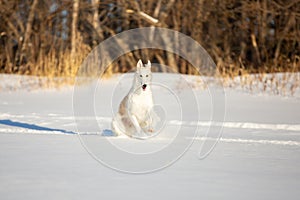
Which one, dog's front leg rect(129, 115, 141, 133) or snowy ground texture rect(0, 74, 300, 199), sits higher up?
dog's front leg rect(129, 115, 141, 133)

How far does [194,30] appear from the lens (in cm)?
1638

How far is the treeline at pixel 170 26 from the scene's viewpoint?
15.4 meters

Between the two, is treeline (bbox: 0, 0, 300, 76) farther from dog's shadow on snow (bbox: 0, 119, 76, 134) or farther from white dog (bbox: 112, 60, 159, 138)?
white dog (bbox: 112, 60, 159, 138)

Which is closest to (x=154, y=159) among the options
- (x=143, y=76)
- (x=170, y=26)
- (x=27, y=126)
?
(x=143, y=76)

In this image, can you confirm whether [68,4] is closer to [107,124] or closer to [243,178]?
[107,124]

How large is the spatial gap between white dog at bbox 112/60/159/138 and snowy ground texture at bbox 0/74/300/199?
0.15 meters

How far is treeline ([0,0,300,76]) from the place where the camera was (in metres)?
15.4

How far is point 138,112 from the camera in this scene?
212 inches

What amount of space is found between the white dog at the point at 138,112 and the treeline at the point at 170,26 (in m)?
9.16

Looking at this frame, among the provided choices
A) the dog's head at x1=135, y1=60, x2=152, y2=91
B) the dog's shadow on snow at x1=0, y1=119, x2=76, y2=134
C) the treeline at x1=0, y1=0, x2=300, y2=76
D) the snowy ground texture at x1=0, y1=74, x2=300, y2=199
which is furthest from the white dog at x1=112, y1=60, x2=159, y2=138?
the treeline at x1=0, y1=0, x2=300, y2=76

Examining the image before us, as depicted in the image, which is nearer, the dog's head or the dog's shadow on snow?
the dog's head

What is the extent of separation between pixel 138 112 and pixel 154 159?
4.21 ft

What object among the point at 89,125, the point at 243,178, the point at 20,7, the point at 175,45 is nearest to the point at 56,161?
the point at 243,178

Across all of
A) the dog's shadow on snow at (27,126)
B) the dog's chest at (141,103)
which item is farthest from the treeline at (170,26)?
the dog's chest at (141,103)
